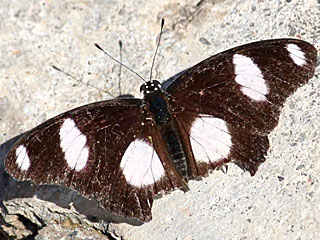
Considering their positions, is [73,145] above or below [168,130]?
above

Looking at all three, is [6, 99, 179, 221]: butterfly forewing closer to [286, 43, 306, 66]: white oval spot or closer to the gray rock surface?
the gray rock surface

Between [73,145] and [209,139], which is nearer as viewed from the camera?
[73,145]

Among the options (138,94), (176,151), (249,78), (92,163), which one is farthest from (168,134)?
(138,94)

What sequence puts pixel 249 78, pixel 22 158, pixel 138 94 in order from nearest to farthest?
1. pixel 22 158
2. pixel 249 78
3. pixel 138 94

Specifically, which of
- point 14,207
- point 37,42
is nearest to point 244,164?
point 14,207

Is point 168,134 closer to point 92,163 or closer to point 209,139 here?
point 209,139

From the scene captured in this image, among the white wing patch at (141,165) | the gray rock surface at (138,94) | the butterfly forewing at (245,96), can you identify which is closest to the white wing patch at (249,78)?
the butterfly forewing at (245,96)

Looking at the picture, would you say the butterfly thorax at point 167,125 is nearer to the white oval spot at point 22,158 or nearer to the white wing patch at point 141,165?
the white wing patch at point 141,165
